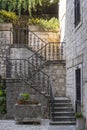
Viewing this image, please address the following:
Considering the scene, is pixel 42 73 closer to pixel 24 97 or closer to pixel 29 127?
pixel 24 97

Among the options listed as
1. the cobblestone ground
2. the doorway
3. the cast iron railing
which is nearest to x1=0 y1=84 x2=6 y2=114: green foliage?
the cobblestone ground

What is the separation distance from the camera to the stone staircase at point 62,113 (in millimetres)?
13188

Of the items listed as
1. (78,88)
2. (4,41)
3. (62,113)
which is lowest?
(62,113)

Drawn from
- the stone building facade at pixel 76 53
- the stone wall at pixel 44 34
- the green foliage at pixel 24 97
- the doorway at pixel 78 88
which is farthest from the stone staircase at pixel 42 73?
the green foliage at pixel 24 97

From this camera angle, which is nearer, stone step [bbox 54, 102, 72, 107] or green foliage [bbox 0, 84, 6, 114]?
stone step [bbox 54, 102, 72, 107]

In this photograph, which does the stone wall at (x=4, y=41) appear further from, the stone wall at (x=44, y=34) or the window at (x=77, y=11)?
the window at (x=77, y=11)

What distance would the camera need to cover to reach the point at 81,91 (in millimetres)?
12227

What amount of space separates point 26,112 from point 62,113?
1.50 m

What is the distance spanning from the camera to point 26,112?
13.2 meters

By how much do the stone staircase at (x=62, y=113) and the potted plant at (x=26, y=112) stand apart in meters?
0.63

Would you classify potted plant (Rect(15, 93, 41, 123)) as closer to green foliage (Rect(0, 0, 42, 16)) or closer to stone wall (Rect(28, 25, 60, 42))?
stone wall (Rect(28, 25, 60, 42))

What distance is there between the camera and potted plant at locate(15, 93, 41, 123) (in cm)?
1315

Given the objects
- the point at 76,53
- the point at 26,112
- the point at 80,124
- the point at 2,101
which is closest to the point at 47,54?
the point at 2,101

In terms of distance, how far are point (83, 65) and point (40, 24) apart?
8.22 m
